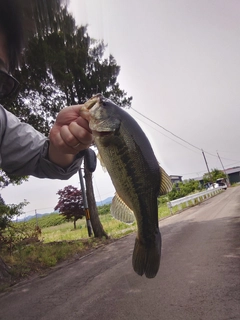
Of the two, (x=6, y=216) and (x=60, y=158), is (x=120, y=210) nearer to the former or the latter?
(x=60, y=158)

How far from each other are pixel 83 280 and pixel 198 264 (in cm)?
209

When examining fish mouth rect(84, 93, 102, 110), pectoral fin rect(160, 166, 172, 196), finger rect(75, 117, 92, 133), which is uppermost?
fish mouth rect(84, 93, 102, 110)

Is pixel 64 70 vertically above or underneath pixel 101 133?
above

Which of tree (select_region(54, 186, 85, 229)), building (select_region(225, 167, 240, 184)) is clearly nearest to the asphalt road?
tree (select_region(54, 186, 85, 229))

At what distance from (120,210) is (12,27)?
1.01m

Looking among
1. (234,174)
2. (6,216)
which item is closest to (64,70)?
(6,216)

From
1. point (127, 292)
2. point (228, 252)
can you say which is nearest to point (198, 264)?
point (228, 252)

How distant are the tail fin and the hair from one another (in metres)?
1.14

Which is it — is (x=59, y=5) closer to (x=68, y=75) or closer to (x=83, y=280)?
(x=68, y=75)

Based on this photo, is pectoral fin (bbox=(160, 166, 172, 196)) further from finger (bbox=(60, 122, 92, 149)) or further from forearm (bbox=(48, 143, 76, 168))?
forearm (bbox=(48, 143, 76, 168))

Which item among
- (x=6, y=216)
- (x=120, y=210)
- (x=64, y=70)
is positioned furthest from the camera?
(x=6, y=216)

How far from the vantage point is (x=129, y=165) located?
1.10m

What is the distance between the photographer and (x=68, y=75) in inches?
127

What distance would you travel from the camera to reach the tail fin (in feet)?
2.97
